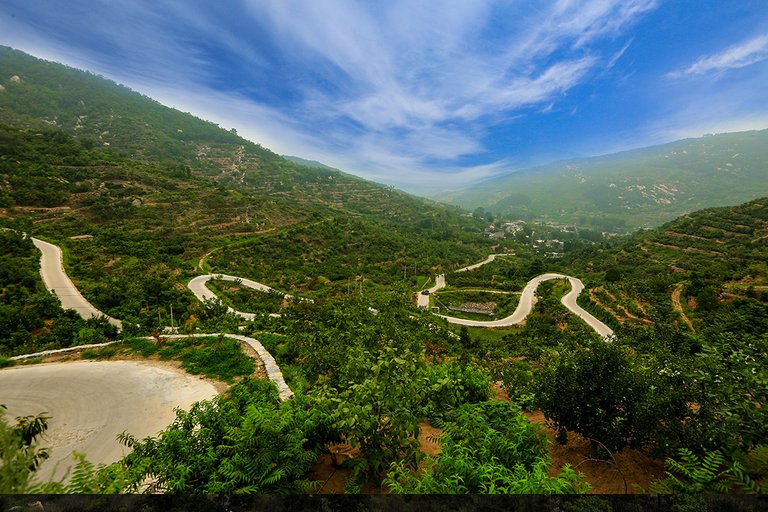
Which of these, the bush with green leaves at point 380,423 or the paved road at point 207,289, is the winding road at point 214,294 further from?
the bush with green leaves at point 380,423

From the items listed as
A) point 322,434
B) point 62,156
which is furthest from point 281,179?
point 322,434

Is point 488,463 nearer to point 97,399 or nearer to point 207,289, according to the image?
point 97,399

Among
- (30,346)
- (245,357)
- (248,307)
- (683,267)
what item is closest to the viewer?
(245,357)

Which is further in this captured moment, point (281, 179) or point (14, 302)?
point (281, 179)

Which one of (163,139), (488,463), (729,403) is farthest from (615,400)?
(163,139)

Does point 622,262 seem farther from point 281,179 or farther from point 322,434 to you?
point 281,179

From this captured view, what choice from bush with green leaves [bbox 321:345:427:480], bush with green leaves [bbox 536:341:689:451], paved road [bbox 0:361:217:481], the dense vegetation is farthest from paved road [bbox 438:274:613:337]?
paved road [bbox 0:361:217:481]

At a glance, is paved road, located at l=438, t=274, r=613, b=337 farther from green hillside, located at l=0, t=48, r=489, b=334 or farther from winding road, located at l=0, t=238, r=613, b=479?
winding road, located at l=0, t=238, r=613, b=479
